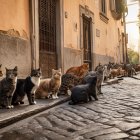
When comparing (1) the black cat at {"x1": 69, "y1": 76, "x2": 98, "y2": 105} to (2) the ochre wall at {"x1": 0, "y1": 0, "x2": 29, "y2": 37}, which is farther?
(2) the ochre wall at {"x1": 0, "y1": 0, "x2": 29, "y2": 37}

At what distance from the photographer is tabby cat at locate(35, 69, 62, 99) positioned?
24.2 ft

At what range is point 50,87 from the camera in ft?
24.3

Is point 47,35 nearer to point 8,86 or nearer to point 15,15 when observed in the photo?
point 15,15

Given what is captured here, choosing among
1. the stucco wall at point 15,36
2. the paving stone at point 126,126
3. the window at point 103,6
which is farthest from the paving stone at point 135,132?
the window at point 103,6

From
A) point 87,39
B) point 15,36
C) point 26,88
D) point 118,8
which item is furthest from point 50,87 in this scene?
point 118,8

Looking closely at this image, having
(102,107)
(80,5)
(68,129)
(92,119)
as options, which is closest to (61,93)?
(102,107)

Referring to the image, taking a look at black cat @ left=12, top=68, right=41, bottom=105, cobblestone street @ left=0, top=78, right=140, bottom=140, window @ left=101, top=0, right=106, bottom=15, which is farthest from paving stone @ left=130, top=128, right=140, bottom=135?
window @ left=101, top=0, right=106, bottom=15

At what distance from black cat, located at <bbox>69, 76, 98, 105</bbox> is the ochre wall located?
260cm

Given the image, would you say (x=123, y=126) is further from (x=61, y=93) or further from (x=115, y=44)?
(x=115, y=44)

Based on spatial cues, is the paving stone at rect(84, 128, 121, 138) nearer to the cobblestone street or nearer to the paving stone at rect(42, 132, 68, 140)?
the cobblestone street

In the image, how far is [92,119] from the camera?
16.6ft

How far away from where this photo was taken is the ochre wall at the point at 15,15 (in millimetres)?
7956

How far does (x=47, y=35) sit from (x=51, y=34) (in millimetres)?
425

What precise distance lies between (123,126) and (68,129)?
0.79 meters
